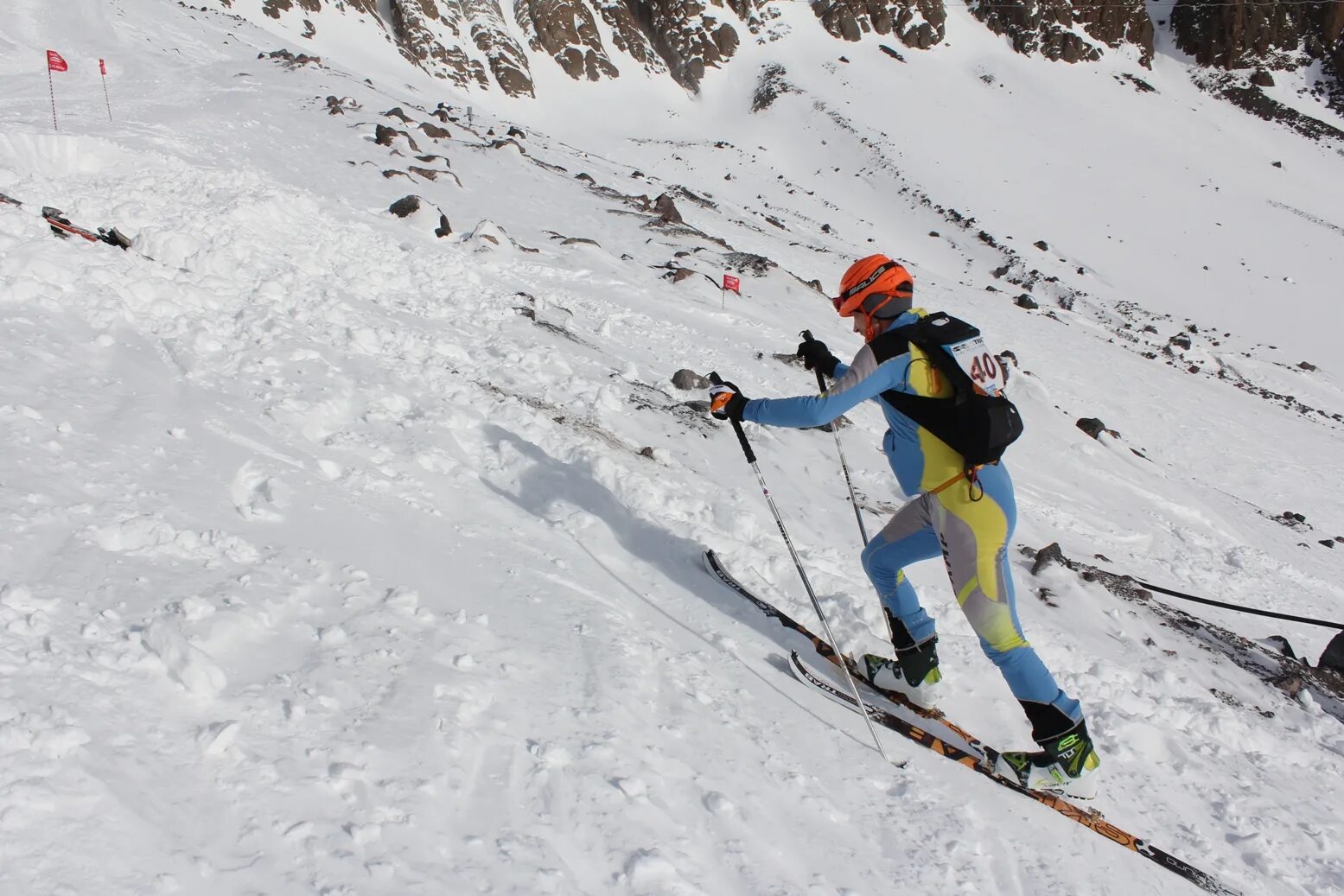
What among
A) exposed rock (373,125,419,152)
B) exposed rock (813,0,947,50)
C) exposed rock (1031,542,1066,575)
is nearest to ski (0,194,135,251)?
exposed rock (1031,542,1066,575)

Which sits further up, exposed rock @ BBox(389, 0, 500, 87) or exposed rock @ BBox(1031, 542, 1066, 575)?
exposed rock @ BBox(389, 0, 500, 87)

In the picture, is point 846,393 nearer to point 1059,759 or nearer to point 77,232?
point 1059,759

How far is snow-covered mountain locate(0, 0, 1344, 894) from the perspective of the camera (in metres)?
2.83

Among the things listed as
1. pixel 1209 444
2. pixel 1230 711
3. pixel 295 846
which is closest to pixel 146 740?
pixel 295 846

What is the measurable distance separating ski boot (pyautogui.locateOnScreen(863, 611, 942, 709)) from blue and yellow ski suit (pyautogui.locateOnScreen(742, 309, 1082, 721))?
0.53 m

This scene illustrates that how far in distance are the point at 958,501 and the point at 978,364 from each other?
76 centimetres

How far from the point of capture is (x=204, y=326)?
645 centimetres

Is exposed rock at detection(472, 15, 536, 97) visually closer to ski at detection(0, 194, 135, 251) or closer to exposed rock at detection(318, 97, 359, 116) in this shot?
exposed rock at detection(318, 97, 359, 116)

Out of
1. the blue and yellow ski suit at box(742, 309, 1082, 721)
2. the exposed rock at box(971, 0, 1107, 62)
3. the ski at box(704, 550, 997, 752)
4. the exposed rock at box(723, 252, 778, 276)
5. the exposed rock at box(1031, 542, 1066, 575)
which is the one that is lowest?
the ski at box(704, 550, 997, 752)

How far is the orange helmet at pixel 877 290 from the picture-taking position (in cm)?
439

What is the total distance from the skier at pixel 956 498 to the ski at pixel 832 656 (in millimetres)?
324

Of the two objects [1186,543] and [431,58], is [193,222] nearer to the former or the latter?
[1186,543]

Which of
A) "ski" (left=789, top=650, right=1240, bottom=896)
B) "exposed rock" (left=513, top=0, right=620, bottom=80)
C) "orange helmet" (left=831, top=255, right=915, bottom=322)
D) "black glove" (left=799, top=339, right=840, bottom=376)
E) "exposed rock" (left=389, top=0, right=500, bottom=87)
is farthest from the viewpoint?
"exposed rock" (left=513, top=0, right=620, bottom=80)

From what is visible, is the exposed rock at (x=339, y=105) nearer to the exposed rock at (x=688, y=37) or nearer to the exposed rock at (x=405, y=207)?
the exposed rock at (x=405, y=207)
